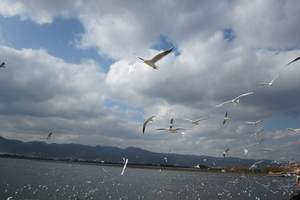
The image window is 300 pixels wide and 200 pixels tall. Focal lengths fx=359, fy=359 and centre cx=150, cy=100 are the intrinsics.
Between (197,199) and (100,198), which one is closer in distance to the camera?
(100,198)

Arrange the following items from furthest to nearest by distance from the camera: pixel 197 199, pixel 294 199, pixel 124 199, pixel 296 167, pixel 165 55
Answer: pixel 197 199 < pixel 124 199 < pixel 294 199 < pixel 296 167 < pixel 165 55

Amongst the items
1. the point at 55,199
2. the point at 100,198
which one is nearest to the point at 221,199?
the point at 100,198

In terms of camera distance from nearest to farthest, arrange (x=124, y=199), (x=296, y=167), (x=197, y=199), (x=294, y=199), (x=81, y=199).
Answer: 1. (x=296, y=167)
2. (x=294, y=199)
3. (x=81, y=199)
4. (x=124, y=199)
5. (x=197, y=199)

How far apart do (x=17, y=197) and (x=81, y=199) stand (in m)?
11.4

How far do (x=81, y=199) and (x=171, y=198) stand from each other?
2213 cm

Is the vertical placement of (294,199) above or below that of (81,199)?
above

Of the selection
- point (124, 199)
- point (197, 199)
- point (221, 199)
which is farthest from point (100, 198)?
point (221, 199)

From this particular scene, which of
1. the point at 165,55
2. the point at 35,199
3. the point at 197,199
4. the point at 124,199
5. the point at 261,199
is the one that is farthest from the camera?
the point at 261,199

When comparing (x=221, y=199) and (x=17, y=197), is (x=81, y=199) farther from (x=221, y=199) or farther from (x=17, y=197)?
(x=221, y=199)

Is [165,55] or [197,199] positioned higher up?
[165,55]

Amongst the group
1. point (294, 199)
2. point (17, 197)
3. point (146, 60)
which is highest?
point (146, 60)

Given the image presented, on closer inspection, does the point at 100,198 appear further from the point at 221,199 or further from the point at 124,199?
the point at 221,199

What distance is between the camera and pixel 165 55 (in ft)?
32.1

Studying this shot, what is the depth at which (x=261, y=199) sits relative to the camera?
84562 mm
